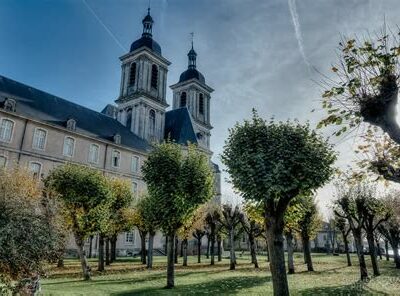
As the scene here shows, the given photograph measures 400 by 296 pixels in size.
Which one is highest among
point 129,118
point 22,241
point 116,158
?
point 129,118

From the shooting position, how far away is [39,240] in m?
9.30

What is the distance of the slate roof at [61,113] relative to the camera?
36.3 meters

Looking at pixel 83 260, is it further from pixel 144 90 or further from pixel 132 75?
pixel 132 75

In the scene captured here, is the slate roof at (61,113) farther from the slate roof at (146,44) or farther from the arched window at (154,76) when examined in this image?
the slate roof at (146,44)

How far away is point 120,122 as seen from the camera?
2125 inches

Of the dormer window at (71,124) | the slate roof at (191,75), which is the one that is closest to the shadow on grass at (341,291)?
the dormer window at (71,124)

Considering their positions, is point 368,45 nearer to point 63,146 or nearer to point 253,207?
point 253,207

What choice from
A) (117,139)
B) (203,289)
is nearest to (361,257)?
(203,289)

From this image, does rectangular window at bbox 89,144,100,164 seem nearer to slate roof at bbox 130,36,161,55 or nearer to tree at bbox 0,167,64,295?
slate roof at bbox 130,36,161,55

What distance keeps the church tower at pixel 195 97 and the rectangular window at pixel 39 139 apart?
3239cm

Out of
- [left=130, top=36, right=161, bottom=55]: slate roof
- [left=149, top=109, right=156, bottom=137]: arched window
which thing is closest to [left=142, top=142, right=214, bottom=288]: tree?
[left=149, top=109, right=156, bottom=137]: arched window

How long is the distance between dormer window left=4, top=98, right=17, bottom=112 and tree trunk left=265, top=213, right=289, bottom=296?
30.3 metres

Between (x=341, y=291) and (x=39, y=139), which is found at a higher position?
(x=39, y=139)

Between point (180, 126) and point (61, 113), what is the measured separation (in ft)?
75.2
